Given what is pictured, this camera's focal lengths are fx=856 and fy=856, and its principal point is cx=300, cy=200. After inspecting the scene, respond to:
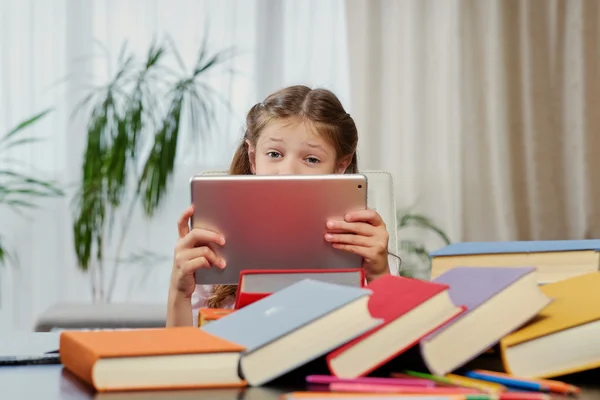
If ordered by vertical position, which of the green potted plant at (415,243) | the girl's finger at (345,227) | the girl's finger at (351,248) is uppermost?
the girl's finger at (345,227)

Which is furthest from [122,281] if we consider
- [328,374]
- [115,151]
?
[328,374]

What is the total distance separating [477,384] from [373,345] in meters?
0.09

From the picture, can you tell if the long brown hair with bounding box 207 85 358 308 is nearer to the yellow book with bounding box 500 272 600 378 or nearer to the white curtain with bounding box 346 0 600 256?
the yellow book with bounding box 500 272 600 378

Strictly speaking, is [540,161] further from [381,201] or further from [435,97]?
[381,201]

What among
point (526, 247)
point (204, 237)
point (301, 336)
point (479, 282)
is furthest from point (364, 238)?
point (301, 336)

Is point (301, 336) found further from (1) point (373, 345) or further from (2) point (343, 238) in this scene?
(2) point (343, 238)

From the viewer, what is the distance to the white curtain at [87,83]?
11.4 feet

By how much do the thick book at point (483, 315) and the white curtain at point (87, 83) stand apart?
282cm

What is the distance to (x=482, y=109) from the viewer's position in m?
3.66

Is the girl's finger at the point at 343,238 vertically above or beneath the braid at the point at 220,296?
above

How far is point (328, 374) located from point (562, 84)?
3.22m

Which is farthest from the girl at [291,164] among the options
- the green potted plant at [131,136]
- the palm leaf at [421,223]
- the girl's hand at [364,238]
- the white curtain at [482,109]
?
the white curtain at [482,109]

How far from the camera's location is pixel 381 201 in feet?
5.74

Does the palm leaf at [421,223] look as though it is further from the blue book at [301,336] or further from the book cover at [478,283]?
the blue book at [301,336]
